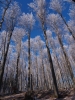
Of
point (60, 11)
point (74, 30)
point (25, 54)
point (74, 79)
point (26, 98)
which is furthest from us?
point (25, 54)

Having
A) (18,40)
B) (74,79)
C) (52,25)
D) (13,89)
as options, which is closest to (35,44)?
(18,40)

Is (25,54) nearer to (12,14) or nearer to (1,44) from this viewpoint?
(1,44)

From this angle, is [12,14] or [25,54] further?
[25,54]

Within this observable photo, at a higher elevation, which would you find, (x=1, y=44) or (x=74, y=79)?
(x=1, y=44)

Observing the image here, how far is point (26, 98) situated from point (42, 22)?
882 centimetres

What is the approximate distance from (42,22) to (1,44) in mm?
10293

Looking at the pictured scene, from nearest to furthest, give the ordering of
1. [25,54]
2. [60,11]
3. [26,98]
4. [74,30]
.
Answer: [26,98]
[60,11]
[74,30]
[25,54]

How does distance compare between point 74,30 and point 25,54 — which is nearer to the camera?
point 74,30

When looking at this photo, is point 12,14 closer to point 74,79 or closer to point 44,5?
Result: point 44,5

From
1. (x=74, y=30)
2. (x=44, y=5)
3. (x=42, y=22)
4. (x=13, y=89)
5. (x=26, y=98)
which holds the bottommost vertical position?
(x=26, y=98)

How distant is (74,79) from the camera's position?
1327 cm

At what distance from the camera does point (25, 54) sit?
2927cm

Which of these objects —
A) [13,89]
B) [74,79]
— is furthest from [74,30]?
[13,89]

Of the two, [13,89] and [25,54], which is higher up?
[25,54]
